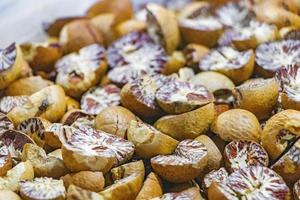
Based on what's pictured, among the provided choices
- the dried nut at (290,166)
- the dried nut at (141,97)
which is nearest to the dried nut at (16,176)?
the dried nut at (141,97)

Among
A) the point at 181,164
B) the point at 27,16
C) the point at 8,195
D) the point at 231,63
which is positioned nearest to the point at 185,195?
the point at 181,164

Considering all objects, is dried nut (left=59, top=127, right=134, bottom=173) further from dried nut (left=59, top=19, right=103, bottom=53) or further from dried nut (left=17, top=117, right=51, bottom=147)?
dried nut (left=59, top=19, right=103, bottom=53)

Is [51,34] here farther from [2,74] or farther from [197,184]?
[197,184]

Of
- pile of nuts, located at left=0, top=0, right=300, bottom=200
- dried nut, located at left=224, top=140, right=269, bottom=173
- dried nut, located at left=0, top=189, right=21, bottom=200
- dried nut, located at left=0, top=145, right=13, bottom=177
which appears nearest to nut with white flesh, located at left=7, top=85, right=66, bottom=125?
pile of nuts, located at left=0, top=0, right=300, bottom=200

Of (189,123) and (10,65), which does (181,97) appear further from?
(10,65)

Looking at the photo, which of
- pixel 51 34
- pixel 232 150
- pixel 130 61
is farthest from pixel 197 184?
pixel 51 34

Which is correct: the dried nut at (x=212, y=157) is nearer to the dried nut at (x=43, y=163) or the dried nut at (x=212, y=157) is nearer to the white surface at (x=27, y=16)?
the dried nut at (x=43, y=163)

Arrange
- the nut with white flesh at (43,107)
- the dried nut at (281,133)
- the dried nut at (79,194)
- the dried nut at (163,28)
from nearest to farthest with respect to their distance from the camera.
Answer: the dried nut at (79,194), the dried nut at (281,133), the nut with white flesh at (43,107), the dried nut at (163,28)
